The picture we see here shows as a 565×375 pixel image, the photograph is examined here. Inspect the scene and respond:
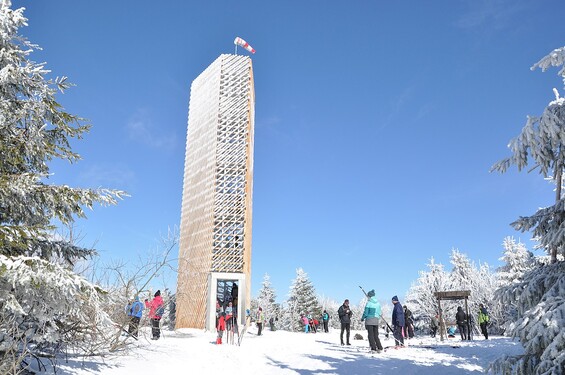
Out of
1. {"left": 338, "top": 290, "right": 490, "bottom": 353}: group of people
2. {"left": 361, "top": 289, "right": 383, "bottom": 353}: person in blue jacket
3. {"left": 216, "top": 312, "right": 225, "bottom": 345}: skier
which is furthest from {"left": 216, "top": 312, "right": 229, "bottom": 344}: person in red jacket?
{"left": 361, "top": 289, "right": 383, "bottom": 353}: person in blue jacket

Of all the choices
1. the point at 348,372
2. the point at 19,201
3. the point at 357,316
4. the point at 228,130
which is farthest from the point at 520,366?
the point at 357,316

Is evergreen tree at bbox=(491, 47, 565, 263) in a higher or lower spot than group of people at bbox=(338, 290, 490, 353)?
higher

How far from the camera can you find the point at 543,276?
4.54 m

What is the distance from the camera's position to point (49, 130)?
18.9 ft

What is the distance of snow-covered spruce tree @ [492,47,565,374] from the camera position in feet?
12.5

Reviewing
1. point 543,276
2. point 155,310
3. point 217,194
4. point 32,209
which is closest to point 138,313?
point 155,310

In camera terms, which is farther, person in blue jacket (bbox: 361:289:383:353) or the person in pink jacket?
the person in pink jacket

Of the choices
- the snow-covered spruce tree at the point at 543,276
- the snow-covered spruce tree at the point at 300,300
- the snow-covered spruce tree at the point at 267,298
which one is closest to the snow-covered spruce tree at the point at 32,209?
the snow-covered spruce tree at the point at 543,276

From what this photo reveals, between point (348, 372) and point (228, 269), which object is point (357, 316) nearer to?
point (228, 269)

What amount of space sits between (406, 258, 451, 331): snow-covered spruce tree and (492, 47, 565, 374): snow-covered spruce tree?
25.5 meters

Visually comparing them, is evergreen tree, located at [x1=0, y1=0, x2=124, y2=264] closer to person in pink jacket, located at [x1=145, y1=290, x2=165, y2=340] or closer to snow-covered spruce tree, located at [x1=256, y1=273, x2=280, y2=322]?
person in pink jacket, located at [x1=145, y1=290, x2=165, y2=340]

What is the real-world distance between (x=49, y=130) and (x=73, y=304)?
267cm

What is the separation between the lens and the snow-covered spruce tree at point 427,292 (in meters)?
29.7

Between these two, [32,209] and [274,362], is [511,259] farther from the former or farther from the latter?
[32,209]
